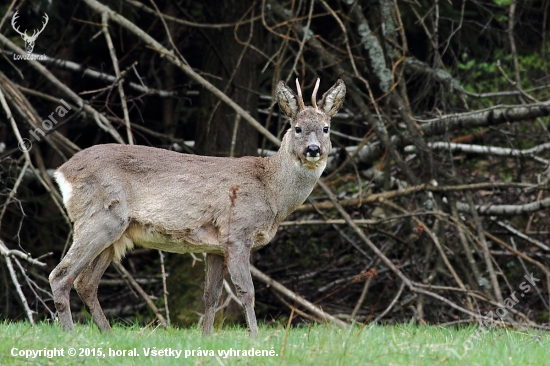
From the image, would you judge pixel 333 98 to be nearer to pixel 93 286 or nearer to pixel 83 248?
pixel 83 248

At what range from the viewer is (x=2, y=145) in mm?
10508

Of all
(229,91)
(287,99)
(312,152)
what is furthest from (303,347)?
(229,91)

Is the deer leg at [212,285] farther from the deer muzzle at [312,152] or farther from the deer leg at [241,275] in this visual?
the deer muzzle at [312,152]

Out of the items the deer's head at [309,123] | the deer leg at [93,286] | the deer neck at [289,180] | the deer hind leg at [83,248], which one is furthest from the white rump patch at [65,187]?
the deer's head at [309,123]

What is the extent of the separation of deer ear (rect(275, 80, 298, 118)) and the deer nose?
0.47 meters

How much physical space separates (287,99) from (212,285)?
5.62 feet

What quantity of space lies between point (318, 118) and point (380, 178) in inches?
161

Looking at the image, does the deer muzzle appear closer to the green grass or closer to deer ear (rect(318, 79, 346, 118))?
deer ear (rect(318, 79, 346, 118))

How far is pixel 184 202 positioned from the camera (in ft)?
21.9

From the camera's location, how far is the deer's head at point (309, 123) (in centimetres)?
670

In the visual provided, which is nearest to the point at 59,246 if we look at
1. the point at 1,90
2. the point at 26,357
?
the point at 1,90

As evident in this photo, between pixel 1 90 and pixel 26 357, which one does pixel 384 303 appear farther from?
pixel 26 357

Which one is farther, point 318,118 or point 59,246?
point 59,246

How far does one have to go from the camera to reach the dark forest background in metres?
8.77
